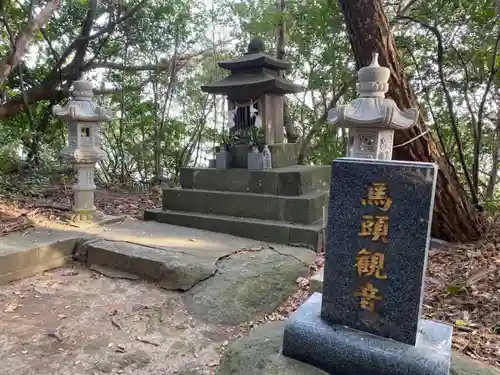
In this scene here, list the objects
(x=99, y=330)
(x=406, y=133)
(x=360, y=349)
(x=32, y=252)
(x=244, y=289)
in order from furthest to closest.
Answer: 1. (x=406, y=133)
2. (x=32, y=252)
3. (x=244, y=289)
4. (x=99, y=330)
5. (x=360, y=349)

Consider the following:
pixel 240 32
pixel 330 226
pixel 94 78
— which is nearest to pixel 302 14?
pixel 240 32

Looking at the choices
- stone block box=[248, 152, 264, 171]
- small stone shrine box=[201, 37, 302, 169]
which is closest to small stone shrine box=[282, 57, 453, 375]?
stone block box=[248, 152, 264, 171]

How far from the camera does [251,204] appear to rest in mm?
5113

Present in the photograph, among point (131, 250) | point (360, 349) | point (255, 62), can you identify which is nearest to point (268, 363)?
point (360, 349)

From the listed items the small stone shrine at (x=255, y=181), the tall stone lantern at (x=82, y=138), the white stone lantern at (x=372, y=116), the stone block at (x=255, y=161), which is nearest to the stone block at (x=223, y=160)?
the small stone shrine at (x=255, y=181)

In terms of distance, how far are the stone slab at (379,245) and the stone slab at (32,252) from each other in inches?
123

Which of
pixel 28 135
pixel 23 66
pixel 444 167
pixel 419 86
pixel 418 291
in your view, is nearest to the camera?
pixel 418 291

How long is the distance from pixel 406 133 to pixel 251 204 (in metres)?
2.19

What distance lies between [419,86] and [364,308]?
5.95 meters

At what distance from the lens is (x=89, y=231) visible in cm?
465

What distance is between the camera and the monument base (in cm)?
187

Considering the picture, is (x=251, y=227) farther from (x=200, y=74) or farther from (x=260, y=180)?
(x=200, y=74)

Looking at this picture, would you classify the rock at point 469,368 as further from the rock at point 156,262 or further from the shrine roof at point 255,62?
the shrine roof at point 255,62

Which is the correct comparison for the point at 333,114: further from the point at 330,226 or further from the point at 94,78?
the point at 94,78
